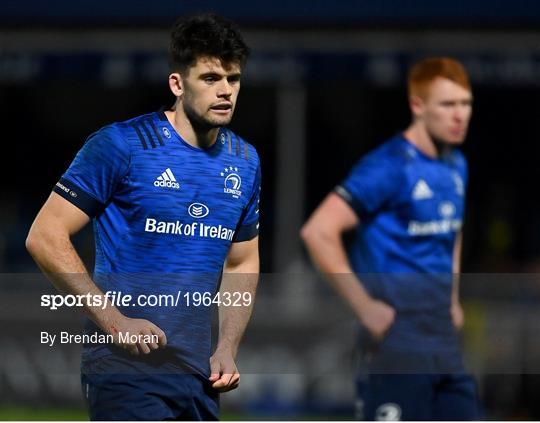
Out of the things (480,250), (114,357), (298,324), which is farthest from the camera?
(480,250)

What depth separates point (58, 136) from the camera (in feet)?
47.1

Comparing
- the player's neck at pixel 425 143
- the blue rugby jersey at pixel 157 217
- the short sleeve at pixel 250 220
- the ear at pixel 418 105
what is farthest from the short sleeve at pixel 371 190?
the blue rugby jersey at pixel 157 217

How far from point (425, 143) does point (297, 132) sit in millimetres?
7651

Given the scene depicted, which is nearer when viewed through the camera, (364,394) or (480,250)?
(364,394)

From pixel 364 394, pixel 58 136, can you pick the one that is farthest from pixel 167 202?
pixel 58 136

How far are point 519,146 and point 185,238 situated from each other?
10.6 meters

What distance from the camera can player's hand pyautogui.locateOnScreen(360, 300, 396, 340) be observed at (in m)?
5.79

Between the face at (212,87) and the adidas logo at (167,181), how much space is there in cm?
21

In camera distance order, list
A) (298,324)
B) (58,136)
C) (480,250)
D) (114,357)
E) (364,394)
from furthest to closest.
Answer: (58,136), (480,250), (298,324), (364,394), (114,357)

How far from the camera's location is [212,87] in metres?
A: 4.21

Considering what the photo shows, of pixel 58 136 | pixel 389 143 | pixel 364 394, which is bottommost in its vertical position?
pixel 364 394

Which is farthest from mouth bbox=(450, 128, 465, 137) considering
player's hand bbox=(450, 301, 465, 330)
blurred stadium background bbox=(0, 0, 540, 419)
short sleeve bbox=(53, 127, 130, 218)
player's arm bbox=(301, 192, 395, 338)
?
blurred stadium background bbox=(0, 0, 540, 419)

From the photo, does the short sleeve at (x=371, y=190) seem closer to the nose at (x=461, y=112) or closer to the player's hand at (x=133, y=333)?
the nose at (x=461, y=112)

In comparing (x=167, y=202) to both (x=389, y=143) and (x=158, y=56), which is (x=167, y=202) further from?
(x=158, y=56)
